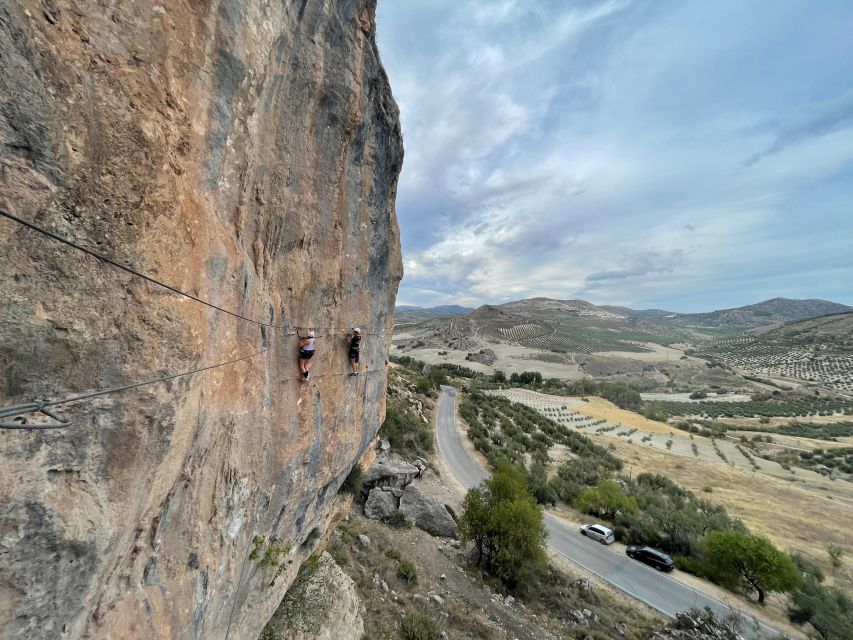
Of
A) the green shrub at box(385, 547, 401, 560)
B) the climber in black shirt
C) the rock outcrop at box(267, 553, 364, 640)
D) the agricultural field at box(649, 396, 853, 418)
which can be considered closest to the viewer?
the climber in black shirt

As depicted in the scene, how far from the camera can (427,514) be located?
21.3 metres

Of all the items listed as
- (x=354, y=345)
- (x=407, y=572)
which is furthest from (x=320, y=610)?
(x=354, y=345)

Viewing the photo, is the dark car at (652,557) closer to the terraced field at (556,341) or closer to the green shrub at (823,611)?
the green shrub at (823,611)

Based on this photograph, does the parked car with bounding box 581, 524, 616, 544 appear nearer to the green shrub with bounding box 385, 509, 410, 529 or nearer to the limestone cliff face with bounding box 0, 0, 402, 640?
the green shrub with bounding box 385, 509, 410, 529

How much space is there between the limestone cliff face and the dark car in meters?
22.8

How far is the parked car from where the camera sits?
23797mm

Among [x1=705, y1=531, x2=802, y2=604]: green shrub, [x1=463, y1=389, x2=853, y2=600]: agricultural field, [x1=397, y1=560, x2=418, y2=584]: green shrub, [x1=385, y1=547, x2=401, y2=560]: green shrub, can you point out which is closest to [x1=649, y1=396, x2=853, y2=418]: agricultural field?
[x1=463, y1=389, x2=853, y2=600]: agricultural field

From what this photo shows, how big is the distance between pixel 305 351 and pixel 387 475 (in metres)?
17.5

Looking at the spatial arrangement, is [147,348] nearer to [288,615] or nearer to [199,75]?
[199,75]

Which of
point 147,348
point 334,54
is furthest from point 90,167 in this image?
point 334,54

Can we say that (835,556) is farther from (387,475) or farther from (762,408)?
(762,408)

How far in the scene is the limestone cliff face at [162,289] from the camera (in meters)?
3.14

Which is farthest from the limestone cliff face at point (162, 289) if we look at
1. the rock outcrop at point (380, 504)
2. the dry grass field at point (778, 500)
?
the dry grass field at point (778, 500)

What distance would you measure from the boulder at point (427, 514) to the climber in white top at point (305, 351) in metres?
16.8
